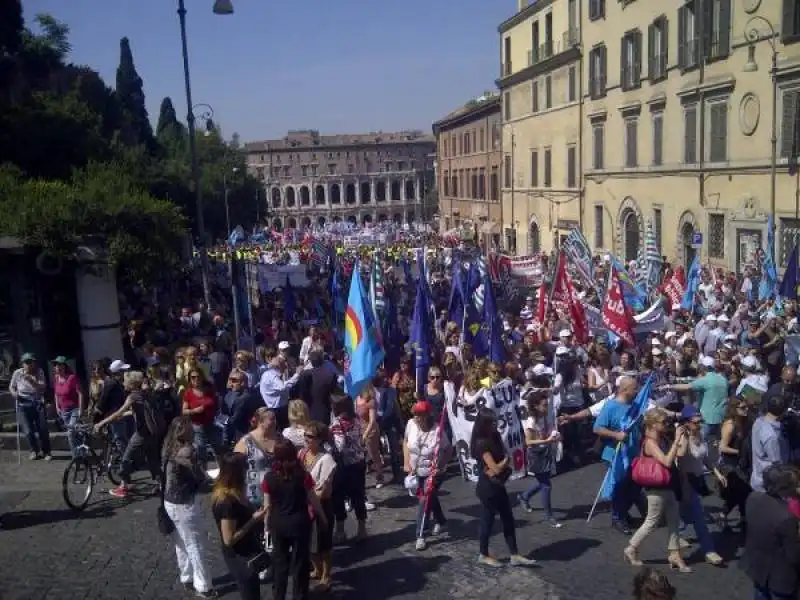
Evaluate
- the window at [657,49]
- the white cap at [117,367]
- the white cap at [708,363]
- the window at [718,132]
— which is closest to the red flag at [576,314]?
the white cap at [708,363]

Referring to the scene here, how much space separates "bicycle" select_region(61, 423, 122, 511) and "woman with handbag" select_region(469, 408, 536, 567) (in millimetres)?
4333

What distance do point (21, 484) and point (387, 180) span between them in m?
124

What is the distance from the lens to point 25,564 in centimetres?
721

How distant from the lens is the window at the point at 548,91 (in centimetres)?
3869

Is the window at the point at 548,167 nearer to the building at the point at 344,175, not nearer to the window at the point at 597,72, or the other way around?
the window at the point at 597,72

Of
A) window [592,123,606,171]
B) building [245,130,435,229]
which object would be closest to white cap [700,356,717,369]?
window [592,123,606,171]

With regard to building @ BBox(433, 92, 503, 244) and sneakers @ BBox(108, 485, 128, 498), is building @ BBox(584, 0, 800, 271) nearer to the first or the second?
building @ BBox(433, 92, 503, 244)

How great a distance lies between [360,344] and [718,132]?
19.3 meters

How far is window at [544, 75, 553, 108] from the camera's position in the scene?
38.7 m

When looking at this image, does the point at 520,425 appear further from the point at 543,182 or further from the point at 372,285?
the point at 543,182

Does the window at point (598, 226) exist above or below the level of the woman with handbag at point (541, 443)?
above

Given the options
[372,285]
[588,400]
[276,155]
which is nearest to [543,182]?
[372,285]

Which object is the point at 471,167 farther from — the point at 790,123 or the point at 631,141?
the point at 790,123

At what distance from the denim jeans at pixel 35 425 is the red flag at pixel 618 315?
7.73 metres
